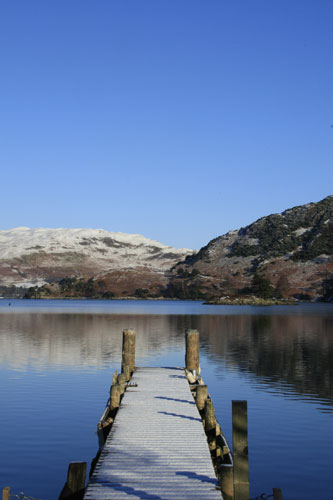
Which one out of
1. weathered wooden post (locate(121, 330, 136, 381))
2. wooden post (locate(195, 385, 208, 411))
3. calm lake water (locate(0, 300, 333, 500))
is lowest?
calm lake water (locate(0, 300, 333, 500))

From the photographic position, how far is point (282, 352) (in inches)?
1874

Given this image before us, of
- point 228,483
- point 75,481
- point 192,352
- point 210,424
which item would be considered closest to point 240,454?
point 228,483

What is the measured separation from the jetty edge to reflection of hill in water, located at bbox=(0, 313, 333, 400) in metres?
11.6

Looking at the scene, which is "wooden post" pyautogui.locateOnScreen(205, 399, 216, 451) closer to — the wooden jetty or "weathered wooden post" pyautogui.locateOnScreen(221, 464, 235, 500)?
the wooden jetty

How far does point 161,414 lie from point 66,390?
11.3 metres

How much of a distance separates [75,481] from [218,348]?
3987 cm

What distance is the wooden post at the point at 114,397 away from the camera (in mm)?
21078

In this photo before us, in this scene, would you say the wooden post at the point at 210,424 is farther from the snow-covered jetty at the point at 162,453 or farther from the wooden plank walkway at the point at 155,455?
the wooden plank walkway at the point at 155,455

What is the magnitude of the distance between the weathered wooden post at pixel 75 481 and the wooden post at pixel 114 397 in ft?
28.3

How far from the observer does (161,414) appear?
795 inches

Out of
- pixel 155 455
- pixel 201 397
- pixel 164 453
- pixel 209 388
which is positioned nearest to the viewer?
pixel 155 455

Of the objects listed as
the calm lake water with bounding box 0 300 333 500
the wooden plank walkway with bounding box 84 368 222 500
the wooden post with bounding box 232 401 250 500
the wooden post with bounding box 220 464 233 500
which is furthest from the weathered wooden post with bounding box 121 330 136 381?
the wooden post with bounding box 220 464 233 500

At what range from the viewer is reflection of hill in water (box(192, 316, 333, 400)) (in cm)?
3422

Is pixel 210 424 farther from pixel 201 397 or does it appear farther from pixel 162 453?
pixel 162 453
